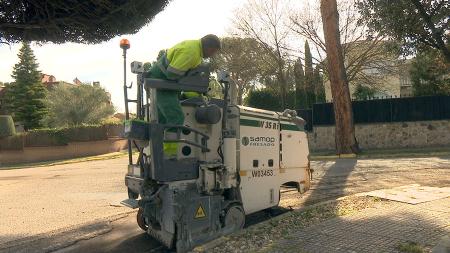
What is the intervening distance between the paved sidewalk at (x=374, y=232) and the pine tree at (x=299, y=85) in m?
22.0

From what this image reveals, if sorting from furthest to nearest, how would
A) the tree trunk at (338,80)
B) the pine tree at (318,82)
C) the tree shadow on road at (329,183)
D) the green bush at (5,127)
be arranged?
the green bush at (5,127) → the pine tree at (318,82) → the tree trunk at (338,80) → the tree shadow on road at (329,183)

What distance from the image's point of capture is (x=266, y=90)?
1314 inches

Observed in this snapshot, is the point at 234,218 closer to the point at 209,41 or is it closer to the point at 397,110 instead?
the point at 209,41

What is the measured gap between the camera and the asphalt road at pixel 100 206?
664 centimetres

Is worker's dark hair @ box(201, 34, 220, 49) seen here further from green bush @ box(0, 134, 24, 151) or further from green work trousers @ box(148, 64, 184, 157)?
green bush @ box(0, 134, 24, 151)

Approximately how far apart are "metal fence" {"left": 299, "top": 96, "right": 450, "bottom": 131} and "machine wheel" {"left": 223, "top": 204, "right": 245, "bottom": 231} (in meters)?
16.4

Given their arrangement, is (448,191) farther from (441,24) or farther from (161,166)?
(161,166)

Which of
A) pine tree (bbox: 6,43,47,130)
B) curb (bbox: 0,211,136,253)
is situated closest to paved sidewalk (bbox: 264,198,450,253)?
curb (bbox: 0,211,136,253)

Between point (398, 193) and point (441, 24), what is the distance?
3.55 m

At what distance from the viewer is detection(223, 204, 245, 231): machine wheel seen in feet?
19.9

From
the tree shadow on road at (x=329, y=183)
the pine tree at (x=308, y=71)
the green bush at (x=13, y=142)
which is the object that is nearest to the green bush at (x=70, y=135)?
the green bush at (x=13, y=142)

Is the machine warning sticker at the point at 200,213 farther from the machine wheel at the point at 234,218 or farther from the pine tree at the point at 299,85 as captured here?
the pine tree at the point at 299,85

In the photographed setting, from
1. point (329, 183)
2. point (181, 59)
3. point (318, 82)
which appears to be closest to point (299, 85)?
point (318, 82)

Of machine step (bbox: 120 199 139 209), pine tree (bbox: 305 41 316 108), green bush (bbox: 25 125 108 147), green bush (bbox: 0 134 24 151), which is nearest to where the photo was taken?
machine step (bbox: 120 199 139 209)
